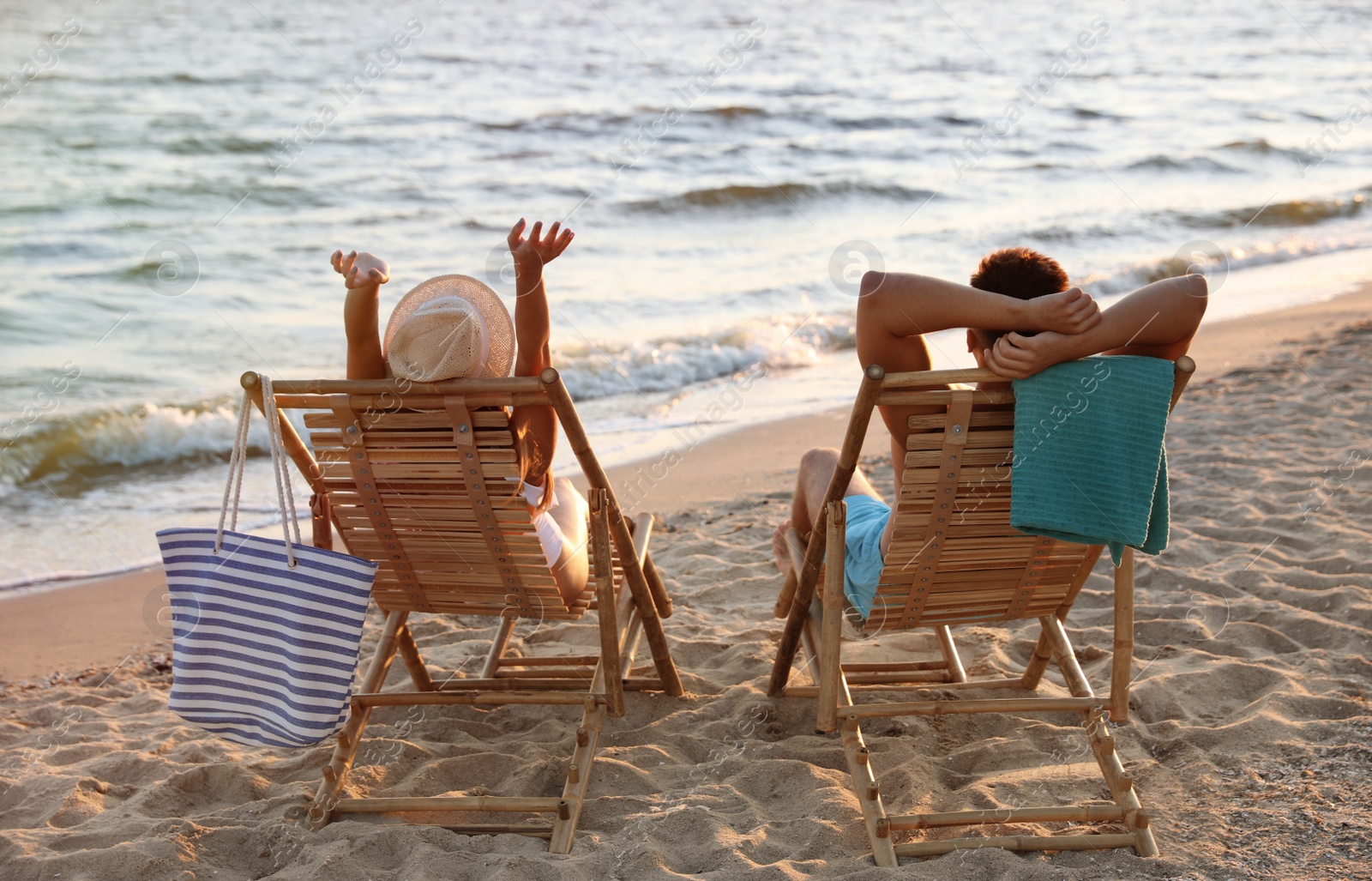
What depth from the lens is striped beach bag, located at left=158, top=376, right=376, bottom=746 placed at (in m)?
2.33

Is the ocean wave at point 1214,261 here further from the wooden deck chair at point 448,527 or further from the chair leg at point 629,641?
the wooden deck chair at point 448,527

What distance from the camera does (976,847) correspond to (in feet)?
8.00

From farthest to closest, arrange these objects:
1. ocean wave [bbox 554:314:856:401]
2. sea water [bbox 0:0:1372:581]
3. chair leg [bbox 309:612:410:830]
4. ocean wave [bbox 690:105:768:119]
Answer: ocean wave [bbox 690:105:768:119]
ocean wave [bbox 554:314:856:401]
sea water [bbox 0:0:1372:581]
chair leg [bbox 309:612:410:830]

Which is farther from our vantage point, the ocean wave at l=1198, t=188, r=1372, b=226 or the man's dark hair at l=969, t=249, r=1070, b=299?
the ocean wave at l=1198, t=188, r=1372, b=226

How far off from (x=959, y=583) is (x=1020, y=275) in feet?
2.62

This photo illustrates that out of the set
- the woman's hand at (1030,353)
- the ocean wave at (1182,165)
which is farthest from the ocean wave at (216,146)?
the woman's hand at (1030,353)

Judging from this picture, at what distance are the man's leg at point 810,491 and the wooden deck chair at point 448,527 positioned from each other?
1.58 ft

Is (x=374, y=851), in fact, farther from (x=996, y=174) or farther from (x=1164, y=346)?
(x=996, y=174)

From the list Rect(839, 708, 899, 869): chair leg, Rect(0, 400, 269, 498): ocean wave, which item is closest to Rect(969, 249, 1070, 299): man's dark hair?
Rect(839, 708, 899, 869): chair leg

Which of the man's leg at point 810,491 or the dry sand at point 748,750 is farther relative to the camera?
the man's leg at point 810,491

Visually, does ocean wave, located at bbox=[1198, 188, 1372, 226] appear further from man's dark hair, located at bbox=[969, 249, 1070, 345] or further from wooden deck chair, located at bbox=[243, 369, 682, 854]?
wooden deck chair, located at bbox=[243, 369, 682, 854]

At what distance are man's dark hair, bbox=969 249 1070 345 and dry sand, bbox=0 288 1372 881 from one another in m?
1.23

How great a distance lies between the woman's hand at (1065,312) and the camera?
2.25 m

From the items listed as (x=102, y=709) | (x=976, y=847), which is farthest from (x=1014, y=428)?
(x=102, y=709)
